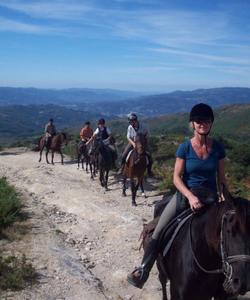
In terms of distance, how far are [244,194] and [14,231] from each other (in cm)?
711

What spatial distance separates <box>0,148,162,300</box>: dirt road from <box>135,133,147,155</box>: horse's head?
1.56 m

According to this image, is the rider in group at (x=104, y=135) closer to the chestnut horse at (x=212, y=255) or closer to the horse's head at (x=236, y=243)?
the chestnut horse at (x=212, y=255)

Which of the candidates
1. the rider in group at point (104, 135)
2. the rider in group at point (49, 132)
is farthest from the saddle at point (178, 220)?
the rider in group at point (49, 132)

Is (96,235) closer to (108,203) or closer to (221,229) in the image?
(108,203)

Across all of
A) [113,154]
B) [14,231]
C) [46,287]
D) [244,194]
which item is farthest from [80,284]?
[113,154]

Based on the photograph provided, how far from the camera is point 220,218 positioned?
3.99m

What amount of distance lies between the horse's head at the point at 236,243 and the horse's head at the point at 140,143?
32.2 ft

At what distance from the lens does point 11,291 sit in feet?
21.2

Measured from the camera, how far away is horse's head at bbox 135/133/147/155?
13.7 meters

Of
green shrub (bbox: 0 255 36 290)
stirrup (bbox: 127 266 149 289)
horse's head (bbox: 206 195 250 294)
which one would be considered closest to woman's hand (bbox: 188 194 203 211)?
horse's head (bbox: 206 195 250 294)

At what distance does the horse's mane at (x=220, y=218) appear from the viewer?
3.63 meters

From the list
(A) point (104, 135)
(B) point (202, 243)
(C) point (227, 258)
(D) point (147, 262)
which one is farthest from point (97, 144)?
(C) point (227, 258)

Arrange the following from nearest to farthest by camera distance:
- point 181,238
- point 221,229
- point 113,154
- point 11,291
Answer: point 221,229 < point 181,238 < point 11,291 < point 113,154

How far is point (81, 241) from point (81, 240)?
0.18 ft
